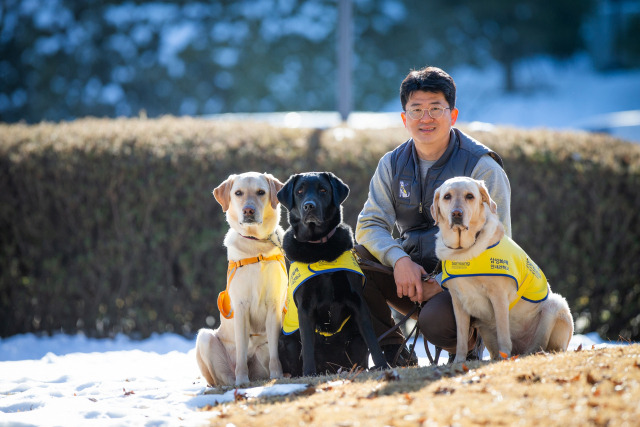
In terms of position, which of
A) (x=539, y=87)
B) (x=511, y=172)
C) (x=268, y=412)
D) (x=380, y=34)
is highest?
(x=380, y=34)

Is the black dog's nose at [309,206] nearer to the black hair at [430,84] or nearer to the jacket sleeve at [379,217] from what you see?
the jacket sleeve at [379,217]

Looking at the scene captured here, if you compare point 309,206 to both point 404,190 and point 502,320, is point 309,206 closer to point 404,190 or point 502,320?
point 404,190

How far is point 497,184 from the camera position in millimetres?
4371

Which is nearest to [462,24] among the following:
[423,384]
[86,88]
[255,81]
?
[255,81]

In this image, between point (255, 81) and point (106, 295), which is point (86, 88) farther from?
point (106, 295)

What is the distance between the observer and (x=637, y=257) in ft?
21.7

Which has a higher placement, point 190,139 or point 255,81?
point 255,81

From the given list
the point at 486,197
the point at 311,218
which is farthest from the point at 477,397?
the point at 311,218

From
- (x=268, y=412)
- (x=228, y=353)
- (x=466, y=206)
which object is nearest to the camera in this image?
(x=268, y=412)

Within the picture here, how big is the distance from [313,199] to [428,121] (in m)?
1.09

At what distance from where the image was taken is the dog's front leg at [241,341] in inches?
164

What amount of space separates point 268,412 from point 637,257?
5.10 metres

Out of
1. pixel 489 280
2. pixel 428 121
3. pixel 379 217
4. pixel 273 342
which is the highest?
pixel 428 121

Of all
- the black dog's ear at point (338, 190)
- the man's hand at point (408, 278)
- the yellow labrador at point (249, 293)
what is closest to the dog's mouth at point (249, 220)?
the yellow labrador at point (249, 293)
